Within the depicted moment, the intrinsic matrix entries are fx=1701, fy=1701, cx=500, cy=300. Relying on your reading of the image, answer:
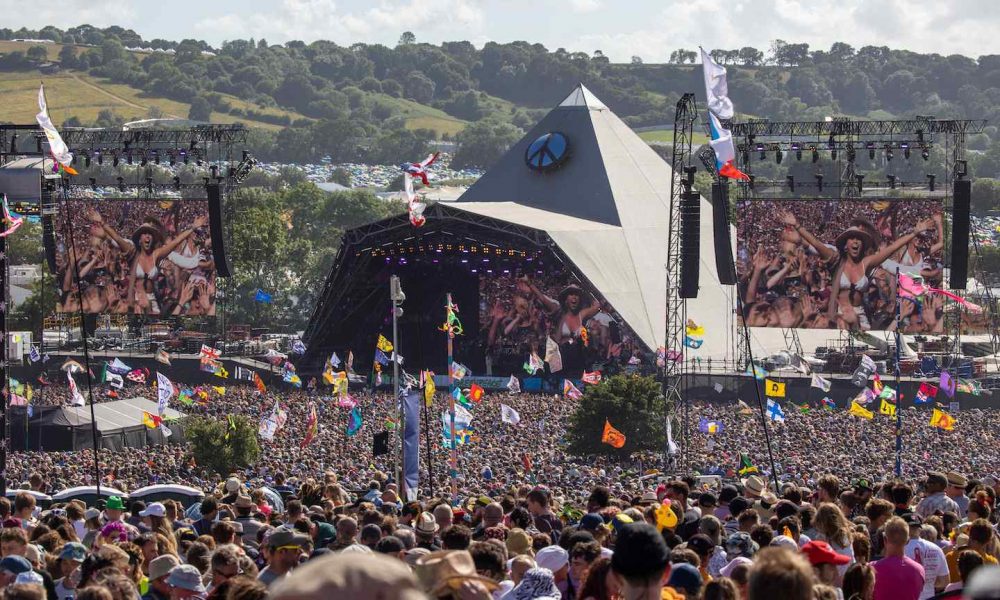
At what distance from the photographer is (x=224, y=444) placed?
3719 cm

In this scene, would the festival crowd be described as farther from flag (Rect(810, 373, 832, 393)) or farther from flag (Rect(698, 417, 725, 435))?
flag (Rect(810, 373, 832, 393))

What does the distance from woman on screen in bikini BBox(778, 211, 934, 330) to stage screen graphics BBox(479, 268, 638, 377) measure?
8277 millimetres

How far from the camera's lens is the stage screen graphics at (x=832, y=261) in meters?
51.7

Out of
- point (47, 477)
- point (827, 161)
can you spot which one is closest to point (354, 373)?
point (47, 477)

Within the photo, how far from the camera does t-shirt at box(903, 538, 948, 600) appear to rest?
10.3 metres

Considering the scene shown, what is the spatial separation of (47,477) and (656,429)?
17.2 meters

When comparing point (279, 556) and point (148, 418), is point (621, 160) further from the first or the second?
point (279, 556)

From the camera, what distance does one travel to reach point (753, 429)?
145 ft

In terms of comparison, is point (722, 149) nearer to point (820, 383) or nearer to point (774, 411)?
point (774, 411)

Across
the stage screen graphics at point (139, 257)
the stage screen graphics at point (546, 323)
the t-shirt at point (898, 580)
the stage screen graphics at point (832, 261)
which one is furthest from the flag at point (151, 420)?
the t-shirt at point (898, 580)

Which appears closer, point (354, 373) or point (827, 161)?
point (354, 373)

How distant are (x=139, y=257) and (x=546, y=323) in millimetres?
15008

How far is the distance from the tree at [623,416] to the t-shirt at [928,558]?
30.8 m

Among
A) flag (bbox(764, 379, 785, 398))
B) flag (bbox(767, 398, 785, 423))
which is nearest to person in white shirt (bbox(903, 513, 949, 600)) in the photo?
flag (bbox(767, 398, 785, 423))
